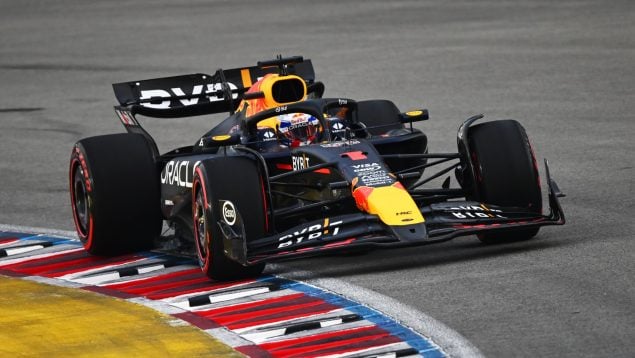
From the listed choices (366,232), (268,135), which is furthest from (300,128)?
(366,232)

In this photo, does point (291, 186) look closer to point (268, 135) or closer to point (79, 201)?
point (268, 135)

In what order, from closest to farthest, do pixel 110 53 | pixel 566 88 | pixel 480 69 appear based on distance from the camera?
pixel 566 88
pixel 480 69
pixel 110 53

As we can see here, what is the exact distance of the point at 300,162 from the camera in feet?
35.0

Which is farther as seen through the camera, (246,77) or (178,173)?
(246,77)

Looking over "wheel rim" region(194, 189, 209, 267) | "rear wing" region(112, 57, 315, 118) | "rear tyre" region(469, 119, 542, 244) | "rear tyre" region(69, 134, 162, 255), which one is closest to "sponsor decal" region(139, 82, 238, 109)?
"rear wing" region(112, 57, 315, 118)

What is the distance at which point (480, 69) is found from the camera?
21.5 metres

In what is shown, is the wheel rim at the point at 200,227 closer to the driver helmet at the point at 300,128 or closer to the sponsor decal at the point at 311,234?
the sponsor decal at the point at 311,234

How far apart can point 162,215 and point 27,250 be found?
1.25 m

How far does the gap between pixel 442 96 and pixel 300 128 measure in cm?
822

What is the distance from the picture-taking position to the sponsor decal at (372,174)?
1007 centimetres

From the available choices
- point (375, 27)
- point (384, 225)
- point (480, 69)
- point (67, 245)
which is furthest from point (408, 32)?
point (384, 225)

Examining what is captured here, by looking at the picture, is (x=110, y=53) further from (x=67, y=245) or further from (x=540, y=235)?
(x=540, y=235)

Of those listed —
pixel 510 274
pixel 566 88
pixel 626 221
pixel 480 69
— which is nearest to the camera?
pixel 510 274

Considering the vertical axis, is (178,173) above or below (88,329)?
above
